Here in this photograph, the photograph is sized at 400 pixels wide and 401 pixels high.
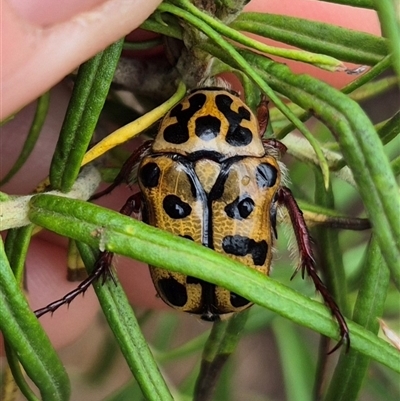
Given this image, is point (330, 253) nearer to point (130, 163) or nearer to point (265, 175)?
point (265, 175)

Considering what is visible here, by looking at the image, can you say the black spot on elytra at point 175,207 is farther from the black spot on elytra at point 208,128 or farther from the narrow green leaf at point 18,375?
the narrow green leaf at point 18,375

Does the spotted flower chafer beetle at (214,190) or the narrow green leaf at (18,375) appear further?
the spotted flower chafer beetle at (214,190)

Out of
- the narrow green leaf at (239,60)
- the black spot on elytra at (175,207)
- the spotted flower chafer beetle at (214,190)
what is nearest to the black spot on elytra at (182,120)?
the spotted flower chafer beetle at (214,190)

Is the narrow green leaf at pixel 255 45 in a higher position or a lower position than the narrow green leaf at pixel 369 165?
higher

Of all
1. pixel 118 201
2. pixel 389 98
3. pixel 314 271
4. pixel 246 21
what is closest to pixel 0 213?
pixel 246 21

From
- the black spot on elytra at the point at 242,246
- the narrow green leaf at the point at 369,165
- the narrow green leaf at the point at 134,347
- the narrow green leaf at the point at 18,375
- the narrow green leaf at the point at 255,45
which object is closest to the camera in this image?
the narrow green leaf at the point at 369,165

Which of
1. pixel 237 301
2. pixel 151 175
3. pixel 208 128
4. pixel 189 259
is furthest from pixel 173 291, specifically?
pixel 189 259

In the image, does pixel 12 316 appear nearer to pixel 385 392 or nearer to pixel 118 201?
pixel 118 201
